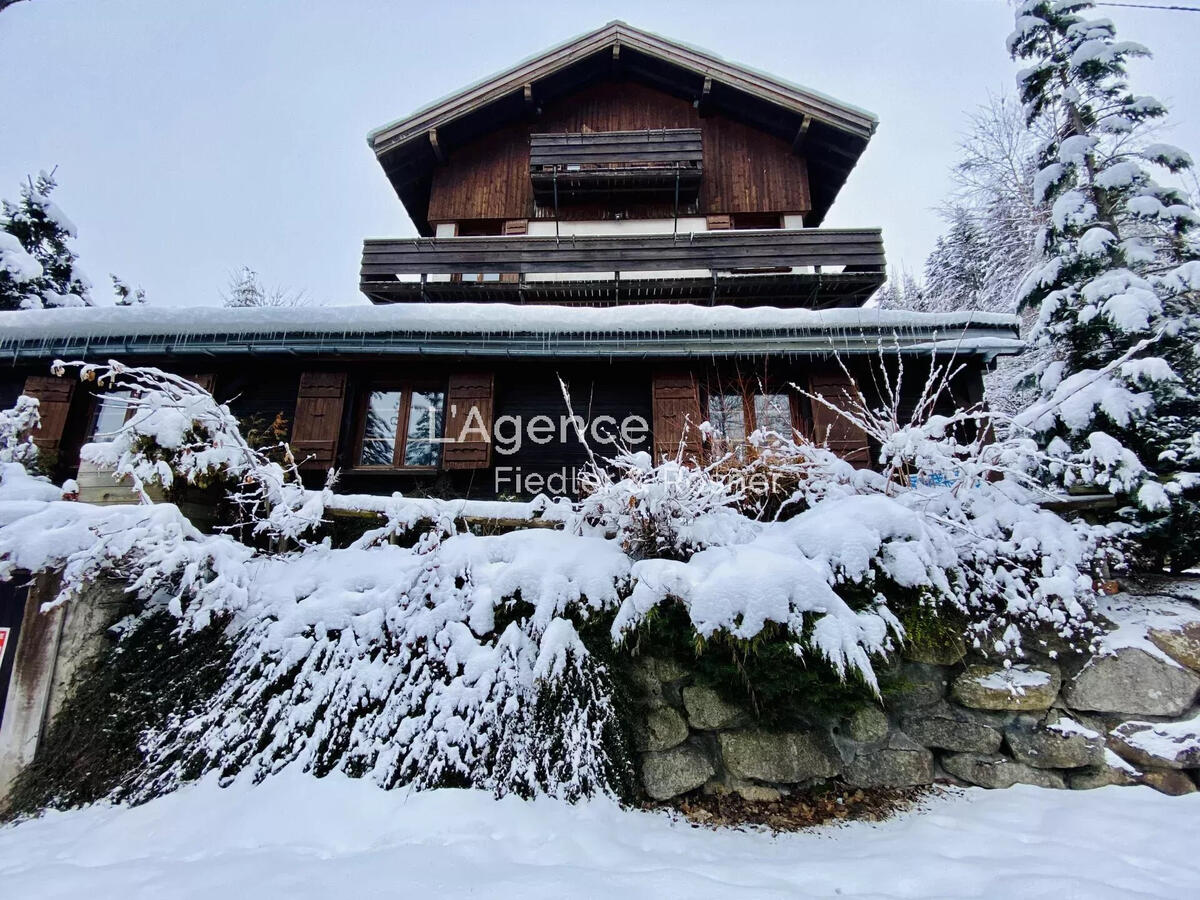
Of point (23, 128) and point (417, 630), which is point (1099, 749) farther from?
point (23, 128)

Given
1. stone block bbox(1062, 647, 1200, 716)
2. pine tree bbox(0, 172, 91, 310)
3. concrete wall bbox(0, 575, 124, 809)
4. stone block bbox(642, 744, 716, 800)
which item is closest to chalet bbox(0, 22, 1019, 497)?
stone block bbox(642, 744, 716, 800)

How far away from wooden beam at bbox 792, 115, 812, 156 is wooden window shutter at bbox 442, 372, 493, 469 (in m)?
8.00

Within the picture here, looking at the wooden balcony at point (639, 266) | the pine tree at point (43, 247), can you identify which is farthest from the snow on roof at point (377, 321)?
the pine tree at point (43, 247)

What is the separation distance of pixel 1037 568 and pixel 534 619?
3555mm

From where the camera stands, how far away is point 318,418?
7.07m

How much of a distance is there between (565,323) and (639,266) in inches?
124

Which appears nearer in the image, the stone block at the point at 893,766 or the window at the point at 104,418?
the stone block at the point at 893,766

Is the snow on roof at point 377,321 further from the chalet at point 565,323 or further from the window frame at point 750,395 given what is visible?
the window frame at point 750,395

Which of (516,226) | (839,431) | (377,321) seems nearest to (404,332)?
(377,321)

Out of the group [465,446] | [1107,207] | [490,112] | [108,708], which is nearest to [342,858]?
[108,708]

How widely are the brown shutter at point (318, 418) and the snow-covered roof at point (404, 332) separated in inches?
24.0

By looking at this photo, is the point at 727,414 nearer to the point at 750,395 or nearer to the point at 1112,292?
the point at 750,395

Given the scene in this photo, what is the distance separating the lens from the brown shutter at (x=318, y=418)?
695 centimetres

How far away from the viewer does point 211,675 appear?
3.40 meters
